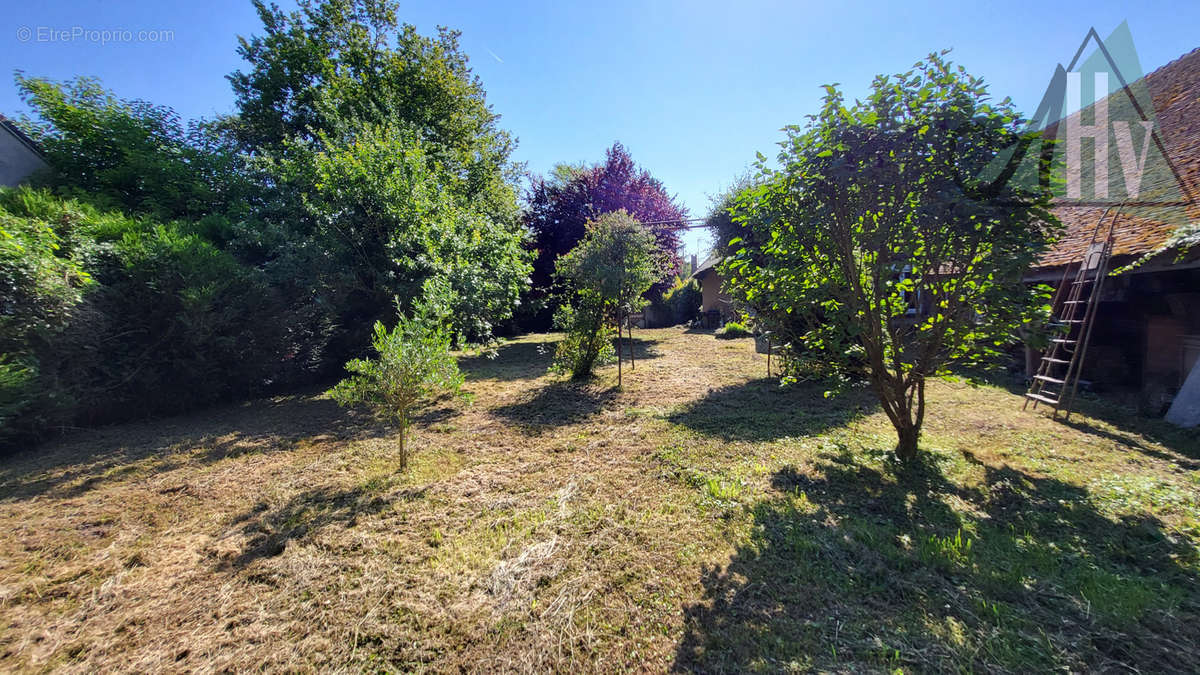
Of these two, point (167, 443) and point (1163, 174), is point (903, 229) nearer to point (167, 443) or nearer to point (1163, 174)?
point (1163, 174)

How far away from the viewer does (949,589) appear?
2.23 metres

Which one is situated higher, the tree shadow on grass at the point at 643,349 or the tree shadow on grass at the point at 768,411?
the tree shadow on grass at the point at 643,349

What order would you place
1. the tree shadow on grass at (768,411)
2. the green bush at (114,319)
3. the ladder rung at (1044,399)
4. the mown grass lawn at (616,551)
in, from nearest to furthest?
the mown grass lawn at (616,551), the green bush at (114,319), the tree shadow on grass at (768,411), the ladder rung at (1044,399)

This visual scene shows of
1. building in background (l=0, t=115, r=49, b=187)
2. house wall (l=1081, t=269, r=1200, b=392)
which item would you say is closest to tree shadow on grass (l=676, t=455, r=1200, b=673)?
house wall (l=1081, t=269, r=1200, b=392)

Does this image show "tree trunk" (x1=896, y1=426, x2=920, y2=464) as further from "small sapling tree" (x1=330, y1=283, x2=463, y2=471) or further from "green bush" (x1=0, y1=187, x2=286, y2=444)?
"green bush" (x1=0, y1=187, x2=286, y2=444)

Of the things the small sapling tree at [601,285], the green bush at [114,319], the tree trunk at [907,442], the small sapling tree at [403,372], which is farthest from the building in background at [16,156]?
the tree trunk at [907,442]

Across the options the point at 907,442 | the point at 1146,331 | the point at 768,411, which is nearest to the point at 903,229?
the point at 907,442

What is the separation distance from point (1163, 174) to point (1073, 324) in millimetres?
2902

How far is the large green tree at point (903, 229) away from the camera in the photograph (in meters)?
3.08

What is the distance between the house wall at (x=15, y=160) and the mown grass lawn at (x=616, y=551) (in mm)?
8567

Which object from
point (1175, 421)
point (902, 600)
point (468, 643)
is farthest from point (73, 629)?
point (1175, 421)

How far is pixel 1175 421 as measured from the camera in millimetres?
4719

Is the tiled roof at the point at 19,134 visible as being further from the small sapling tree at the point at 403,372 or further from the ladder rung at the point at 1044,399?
the ladder rung at the point at 1044,399

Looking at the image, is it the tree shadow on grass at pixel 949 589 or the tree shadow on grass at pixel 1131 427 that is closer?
the tree shadow on grass at pixel 949 589
